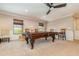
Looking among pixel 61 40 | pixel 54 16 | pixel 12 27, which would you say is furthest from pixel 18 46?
pixel 61 40

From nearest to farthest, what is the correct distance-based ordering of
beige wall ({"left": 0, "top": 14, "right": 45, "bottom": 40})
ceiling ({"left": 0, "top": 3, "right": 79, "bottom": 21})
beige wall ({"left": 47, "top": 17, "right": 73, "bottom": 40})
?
ceiling ({"left": 0, "top": 3, "right": 79, "bottom": 21}) → beige wall ({"left": 0, "top": 14, "right": 45, "bottom": 40}) → beige wall ({"left": 47, "top": 17, "right": 73, "bottom": 40})

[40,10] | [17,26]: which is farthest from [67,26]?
[17,26]

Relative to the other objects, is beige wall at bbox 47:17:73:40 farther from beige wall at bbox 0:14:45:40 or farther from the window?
the window

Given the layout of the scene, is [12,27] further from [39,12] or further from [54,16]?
[54,16]

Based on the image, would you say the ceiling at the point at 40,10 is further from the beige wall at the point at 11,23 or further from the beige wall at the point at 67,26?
the beige wall at the point at 67,26

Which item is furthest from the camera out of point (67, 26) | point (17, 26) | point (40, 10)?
point (67, 26)

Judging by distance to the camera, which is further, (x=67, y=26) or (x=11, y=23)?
(x=67, y=26)

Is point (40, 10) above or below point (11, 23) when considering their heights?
above

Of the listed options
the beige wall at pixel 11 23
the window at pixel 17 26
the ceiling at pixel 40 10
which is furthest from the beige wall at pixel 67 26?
the window at pixel 17 26

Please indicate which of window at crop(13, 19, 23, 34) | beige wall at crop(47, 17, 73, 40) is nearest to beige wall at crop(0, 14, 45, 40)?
window at crop(13, 19, 23, 34)

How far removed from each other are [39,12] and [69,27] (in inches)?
82.5

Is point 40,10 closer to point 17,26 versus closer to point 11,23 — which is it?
point 17,26

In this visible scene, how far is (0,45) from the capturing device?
3.64 meters

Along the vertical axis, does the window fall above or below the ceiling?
below
